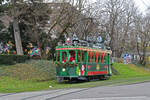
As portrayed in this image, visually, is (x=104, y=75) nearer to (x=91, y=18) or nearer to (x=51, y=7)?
(x=91, y=18)

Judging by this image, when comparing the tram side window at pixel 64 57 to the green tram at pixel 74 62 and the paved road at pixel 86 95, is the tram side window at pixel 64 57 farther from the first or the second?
the paved road at pixel 86 95

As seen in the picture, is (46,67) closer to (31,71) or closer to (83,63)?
(31,71)

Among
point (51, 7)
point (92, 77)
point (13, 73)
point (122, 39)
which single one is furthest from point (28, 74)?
point (122, 39)

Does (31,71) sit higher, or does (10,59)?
(10,59)

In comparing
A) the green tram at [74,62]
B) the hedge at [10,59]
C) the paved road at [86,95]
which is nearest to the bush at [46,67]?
the hedge at [10,59]

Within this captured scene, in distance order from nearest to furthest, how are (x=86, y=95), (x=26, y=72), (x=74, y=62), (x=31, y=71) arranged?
(x=86, y=95) → (x=74, y=62) → (x=26, y=72) → (x=31, y=71)

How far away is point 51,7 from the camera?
105 ft

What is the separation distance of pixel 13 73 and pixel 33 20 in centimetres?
928

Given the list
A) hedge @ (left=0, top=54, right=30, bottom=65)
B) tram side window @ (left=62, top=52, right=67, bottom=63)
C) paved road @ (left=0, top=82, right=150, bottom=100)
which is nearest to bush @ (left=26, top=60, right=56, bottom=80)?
hedge @ (left=0, top=54, right=30, bottom=65)

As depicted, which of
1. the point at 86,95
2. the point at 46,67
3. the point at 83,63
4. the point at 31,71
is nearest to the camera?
the point at 86,95

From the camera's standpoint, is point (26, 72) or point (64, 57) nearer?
point (64, 57)

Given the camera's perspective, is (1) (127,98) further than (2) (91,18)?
No

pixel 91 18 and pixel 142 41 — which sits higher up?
pixel 91 18

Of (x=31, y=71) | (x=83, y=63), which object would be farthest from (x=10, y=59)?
(x=83, y=63)
